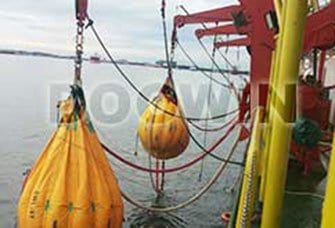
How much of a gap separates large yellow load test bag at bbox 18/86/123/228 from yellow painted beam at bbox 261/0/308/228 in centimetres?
153

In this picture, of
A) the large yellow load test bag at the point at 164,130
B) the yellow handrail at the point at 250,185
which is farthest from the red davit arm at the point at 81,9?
the large yellow load test bag at the point at 164,130

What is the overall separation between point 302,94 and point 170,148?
215 centimetres

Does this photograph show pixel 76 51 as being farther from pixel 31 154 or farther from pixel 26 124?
pixel 26 124

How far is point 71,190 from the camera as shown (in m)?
3.75

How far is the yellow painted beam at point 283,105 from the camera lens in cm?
239

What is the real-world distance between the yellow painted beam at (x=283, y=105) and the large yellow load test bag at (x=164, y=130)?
4938mm

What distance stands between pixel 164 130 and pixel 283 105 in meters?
5.06

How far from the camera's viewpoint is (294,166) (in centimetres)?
741

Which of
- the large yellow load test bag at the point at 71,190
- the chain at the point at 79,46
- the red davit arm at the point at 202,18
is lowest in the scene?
the large yellow load test bag at the point at 71,190

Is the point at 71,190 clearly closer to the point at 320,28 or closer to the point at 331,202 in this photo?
the point at 331,202

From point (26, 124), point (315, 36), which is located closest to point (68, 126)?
point (315, 36)

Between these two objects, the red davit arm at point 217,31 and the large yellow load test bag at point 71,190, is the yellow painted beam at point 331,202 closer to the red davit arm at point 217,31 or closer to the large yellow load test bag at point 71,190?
the large yellow load test bag at point 71,190

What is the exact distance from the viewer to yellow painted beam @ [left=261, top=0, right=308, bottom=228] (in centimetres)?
239

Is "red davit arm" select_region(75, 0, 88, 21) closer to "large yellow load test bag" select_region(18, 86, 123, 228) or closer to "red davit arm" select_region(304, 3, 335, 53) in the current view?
"large yellow load test bag" select_region(18, 86, 123, 228)
